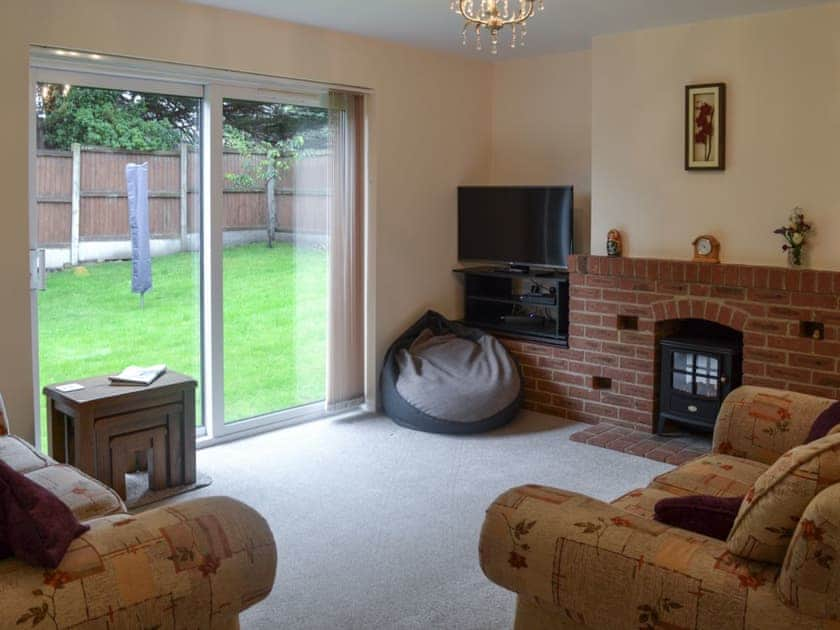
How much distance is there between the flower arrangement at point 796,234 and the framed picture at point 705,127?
1.61ft

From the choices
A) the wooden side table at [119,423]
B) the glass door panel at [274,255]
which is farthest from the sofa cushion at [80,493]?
the glass door panel at [274,255]

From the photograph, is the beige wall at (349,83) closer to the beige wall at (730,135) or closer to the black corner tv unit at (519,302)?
the black corner tv unit at (519,302)

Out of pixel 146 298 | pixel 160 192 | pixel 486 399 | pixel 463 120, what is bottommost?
pixel 486 399

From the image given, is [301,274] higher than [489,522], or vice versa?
[301,274]

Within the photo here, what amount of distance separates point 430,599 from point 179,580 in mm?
1358

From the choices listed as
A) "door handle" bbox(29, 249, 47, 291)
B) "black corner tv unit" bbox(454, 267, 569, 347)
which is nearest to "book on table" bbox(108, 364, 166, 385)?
"door handle" bbox(29, 249, 47, 291)

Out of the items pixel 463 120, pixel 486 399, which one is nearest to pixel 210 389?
pixel 486 399

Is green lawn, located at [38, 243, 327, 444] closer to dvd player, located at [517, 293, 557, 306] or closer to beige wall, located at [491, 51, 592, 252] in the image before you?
dvd player, located at [517, 293, 557, 306]

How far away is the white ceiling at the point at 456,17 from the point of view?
14.5ft

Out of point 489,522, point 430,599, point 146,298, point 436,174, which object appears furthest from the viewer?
point 436,174

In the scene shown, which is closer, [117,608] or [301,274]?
[117,608]

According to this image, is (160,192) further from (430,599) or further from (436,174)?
(430,599)

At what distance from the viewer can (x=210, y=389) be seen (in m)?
4.88

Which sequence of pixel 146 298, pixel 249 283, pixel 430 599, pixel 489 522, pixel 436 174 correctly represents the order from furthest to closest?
1. pixel 436 174
2. pixel 249 283
3. pixel 146 298
4. pixel 430 599
5. pixel 489 522
